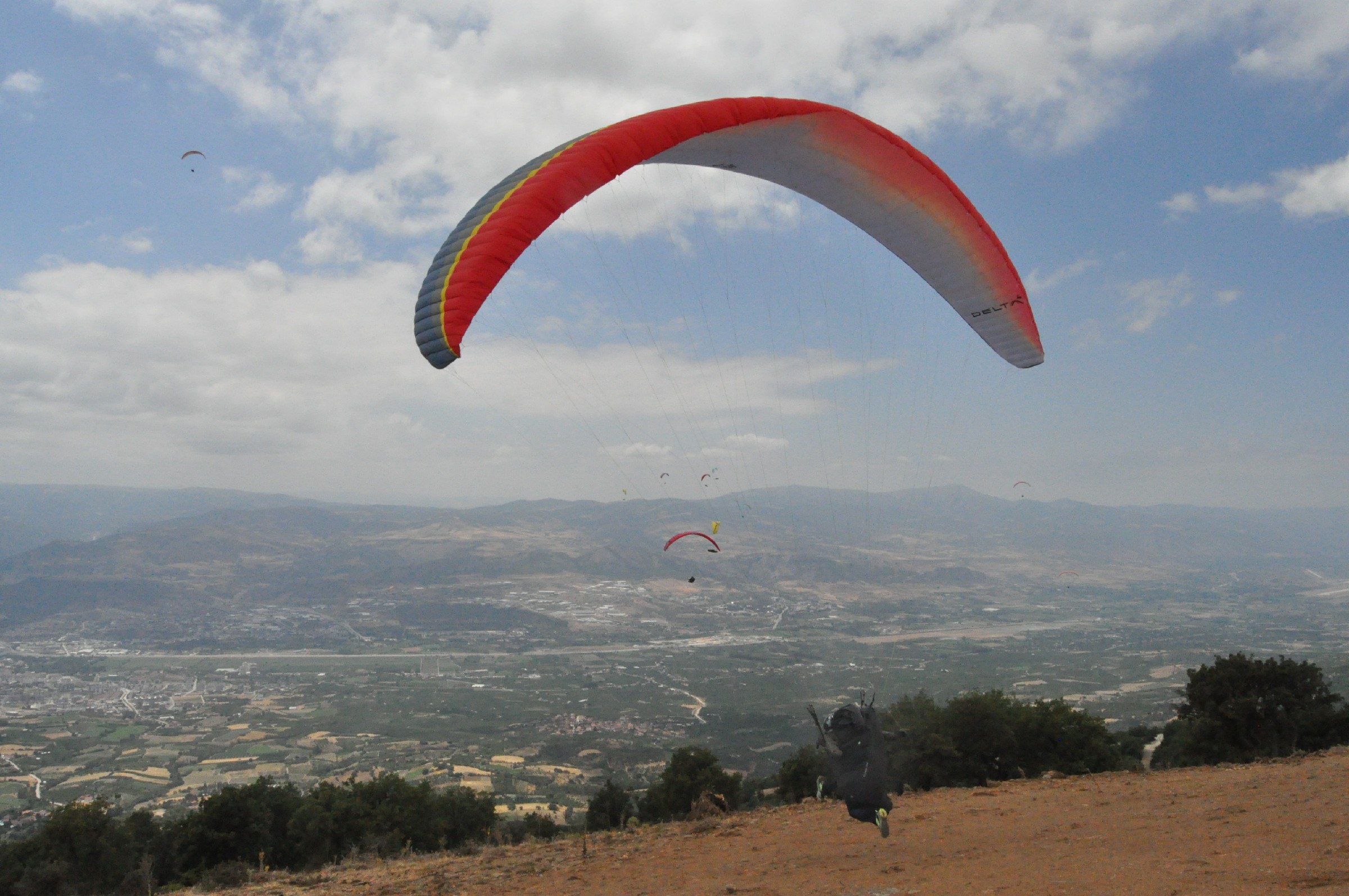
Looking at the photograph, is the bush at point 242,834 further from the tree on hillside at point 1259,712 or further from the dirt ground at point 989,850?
the tree on hillside at point 1259,712

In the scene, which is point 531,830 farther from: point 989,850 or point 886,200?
point 886,200

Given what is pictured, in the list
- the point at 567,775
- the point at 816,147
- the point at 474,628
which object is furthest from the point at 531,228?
the point at 474,628

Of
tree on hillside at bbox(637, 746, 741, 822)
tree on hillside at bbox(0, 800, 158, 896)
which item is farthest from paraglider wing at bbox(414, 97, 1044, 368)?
tree on hillside at bbox(0, 800, 158, 896)

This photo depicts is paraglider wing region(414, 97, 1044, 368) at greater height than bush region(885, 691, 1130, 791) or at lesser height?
greater

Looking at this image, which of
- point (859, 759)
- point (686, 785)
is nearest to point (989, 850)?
point (859, 759)

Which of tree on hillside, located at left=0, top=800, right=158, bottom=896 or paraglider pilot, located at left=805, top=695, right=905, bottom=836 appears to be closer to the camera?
paraglider pilot, located at left=805, top=695, right=905, bottom=836

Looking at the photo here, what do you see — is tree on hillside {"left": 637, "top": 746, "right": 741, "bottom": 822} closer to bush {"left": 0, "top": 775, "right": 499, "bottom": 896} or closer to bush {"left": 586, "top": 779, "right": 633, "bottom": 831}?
bush {"left": 586, "top": 779, "right": 633, "bottom": 831}
